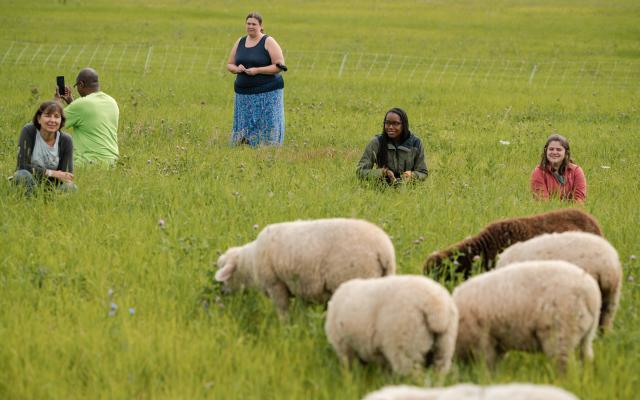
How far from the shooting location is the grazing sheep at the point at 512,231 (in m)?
6.18

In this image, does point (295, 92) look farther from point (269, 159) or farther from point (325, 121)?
point (269, 159)

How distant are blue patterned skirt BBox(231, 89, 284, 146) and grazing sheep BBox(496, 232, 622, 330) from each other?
768 centimetres

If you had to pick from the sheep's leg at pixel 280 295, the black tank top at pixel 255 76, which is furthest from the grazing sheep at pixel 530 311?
the black tank top at pixel 255 76

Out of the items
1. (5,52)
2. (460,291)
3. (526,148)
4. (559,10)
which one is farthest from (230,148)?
(559,10)

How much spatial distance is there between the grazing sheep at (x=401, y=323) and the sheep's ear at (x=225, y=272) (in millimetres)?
1250

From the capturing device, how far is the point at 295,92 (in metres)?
21.6

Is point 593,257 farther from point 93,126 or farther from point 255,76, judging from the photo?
point 255,76

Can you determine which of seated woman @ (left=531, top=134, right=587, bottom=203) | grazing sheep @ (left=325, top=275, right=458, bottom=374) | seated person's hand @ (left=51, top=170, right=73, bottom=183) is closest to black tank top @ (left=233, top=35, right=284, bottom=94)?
seated person's hand @ (left=51, top=170, right=73, bottom=183)

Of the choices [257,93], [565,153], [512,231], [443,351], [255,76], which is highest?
[255,76]

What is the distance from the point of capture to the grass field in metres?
4.55

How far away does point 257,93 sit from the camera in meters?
12.9

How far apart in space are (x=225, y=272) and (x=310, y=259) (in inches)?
26.6

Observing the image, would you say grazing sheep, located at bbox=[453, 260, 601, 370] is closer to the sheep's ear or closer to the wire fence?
the sheep's ear

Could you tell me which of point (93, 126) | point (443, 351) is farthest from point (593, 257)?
point (93, 126)
